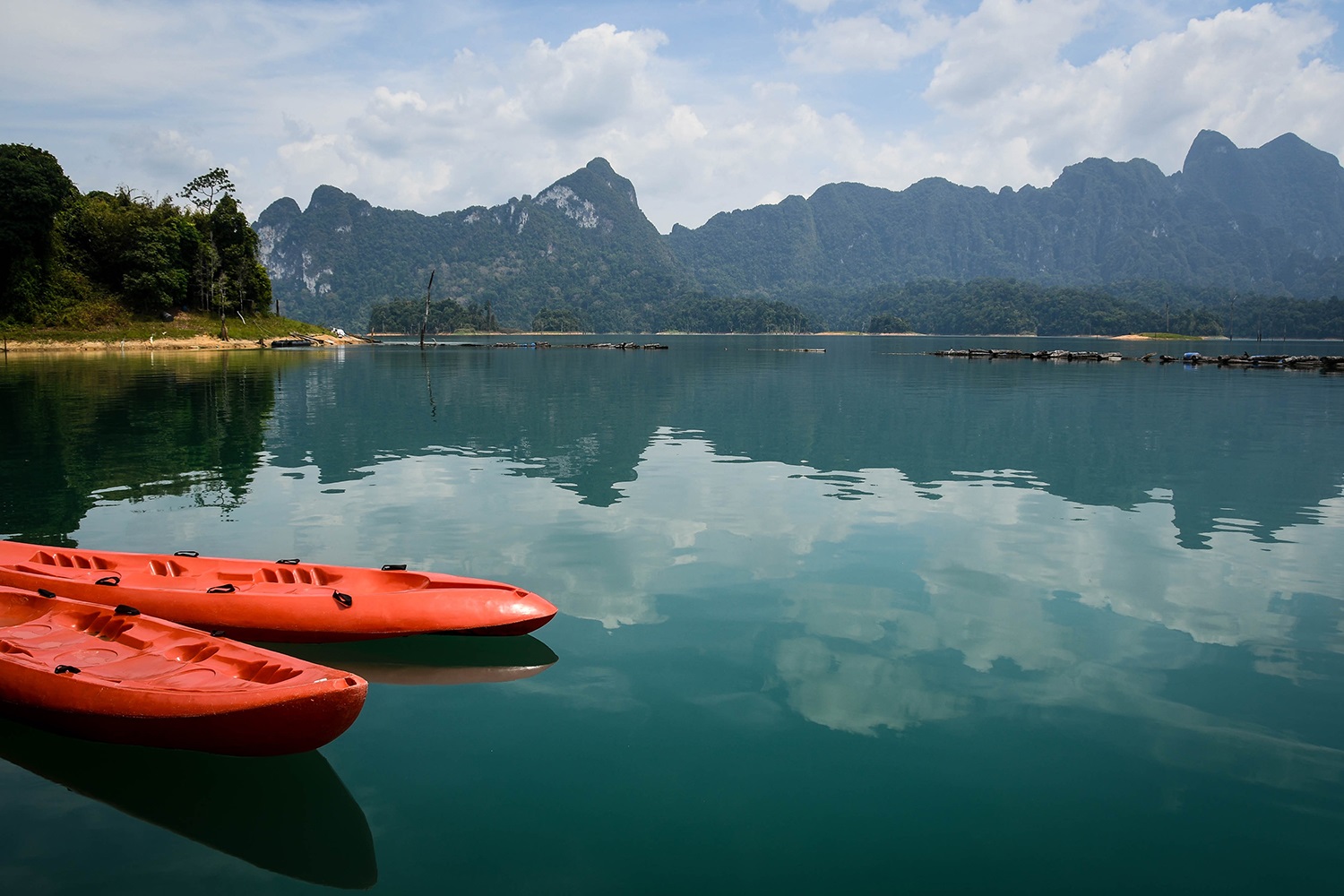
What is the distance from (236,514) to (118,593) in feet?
24.3

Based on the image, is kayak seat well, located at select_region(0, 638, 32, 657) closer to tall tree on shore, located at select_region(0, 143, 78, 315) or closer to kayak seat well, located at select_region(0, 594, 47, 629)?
kayak seat well, located at select_region(0, 594, 47, 629)

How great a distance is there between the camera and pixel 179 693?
6754 mm

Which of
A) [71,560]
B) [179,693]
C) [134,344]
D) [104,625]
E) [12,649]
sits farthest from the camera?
[134,344]

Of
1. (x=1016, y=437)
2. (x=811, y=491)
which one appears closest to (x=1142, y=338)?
(x=1016, y=437)

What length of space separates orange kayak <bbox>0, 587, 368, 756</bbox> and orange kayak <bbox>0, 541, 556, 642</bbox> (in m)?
1.29

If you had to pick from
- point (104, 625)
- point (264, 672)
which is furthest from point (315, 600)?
point (264, 672)

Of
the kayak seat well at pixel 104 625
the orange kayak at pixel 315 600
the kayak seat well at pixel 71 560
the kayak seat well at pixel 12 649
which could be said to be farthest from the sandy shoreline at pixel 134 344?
the kayak seat well at pixel 12 649

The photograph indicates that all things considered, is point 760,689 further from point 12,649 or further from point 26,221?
point 26,221

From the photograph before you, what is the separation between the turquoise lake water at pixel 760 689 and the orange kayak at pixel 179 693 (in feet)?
1.83

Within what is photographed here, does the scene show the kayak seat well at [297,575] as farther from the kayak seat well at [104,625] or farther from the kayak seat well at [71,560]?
the kayak seat well at [71,560]

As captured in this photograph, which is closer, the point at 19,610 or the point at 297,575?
the point at 19,610

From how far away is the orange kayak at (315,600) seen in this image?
9.38 meters

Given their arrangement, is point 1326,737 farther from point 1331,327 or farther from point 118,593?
point 1331,327

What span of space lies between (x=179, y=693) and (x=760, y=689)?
5.69 metres
